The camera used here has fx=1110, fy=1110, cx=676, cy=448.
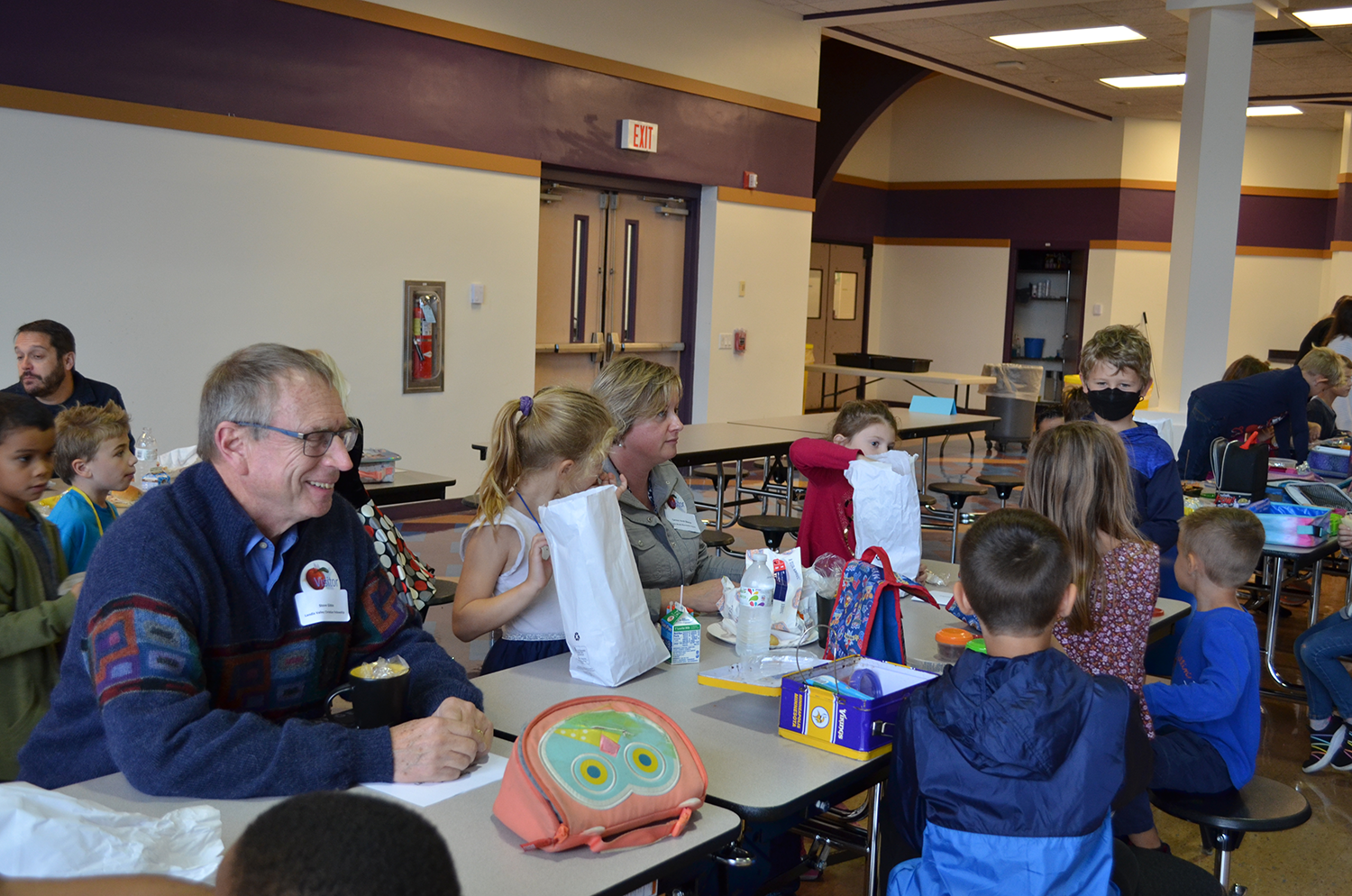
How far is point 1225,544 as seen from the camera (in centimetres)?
287

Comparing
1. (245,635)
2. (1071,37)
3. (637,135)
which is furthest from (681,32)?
(245,635)

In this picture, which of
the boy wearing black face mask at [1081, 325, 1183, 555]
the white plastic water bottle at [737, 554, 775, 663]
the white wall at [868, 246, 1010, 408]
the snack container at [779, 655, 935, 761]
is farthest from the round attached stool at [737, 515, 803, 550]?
the white wall at [868, 246, 1010, 408]

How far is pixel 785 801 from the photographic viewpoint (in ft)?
5.61

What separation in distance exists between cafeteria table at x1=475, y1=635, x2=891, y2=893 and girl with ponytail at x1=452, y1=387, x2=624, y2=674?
Answer: 0.20 m

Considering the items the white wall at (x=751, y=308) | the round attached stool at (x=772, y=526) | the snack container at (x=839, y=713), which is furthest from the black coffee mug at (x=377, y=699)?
the white wall at (x=751, y=308)

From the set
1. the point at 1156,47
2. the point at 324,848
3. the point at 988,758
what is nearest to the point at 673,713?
the point at 988,758

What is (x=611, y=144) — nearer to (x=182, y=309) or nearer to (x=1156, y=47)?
(x=182, y=309)

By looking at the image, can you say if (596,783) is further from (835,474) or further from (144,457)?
(144,457)

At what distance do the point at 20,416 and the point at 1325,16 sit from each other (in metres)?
8.97

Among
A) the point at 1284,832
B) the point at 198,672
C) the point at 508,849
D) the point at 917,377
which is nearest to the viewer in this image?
the point at 508,849

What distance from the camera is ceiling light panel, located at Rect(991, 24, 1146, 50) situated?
9087 millimetres

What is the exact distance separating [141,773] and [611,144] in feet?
22.7

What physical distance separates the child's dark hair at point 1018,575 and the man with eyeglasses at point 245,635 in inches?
33.8

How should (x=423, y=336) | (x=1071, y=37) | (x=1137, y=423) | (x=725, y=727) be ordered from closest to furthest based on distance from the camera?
(x=725, y=727), (x=1137, y=423), (x=423, y=336), (x=1071, y=37)
